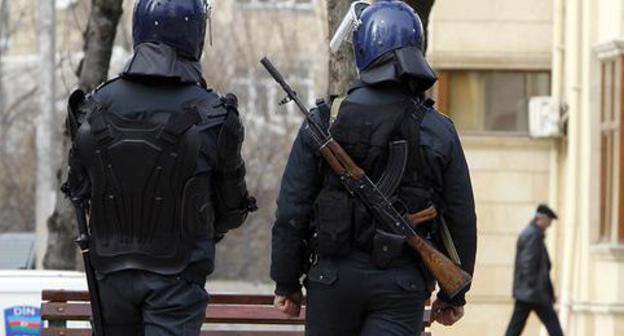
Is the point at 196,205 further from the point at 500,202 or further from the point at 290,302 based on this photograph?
the point at 500,202

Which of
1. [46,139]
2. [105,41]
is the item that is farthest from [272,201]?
[105,41]

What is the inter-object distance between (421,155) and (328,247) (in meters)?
0.51

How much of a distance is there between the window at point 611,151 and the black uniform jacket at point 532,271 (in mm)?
1942

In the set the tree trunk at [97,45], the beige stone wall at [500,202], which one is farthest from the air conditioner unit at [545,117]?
the tree trunk at [97,45]

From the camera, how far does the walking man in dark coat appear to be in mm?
20406

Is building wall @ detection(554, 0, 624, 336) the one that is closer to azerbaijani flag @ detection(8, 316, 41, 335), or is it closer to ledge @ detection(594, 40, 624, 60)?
ledge @ detection(594, 40, 624, 60)

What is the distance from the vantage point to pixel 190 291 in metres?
8.41

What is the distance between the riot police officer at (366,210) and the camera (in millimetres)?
8203

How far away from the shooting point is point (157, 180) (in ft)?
27.5

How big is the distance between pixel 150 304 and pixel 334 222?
80 centimetres

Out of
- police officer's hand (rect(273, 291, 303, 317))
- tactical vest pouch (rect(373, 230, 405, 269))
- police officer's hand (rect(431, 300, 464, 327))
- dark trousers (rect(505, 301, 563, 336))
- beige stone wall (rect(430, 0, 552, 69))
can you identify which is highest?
beige stone wall (rect(430, 0, 552, 69))

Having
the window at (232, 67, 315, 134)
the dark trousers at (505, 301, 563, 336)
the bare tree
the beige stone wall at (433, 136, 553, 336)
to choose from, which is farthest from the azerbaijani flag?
the window at (232, 67, 315, 134)

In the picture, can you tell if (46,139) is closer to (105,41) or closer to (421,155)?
(105,41)

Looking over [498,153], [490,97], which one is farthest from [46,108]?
[498,153]
